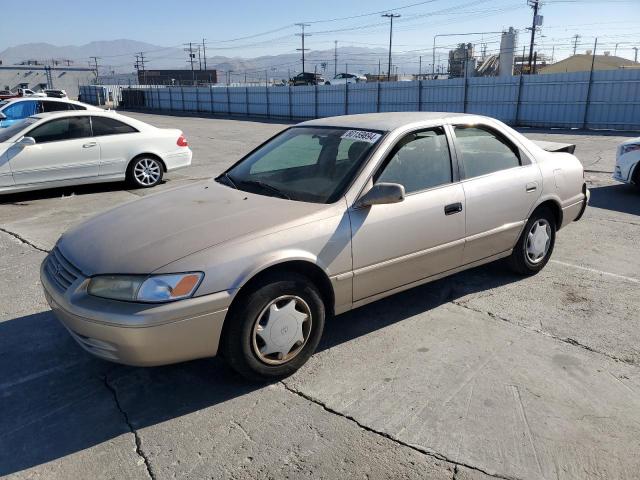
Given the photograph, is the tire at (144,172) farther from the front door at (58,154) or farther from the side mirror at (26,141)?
the side mirror at (26,141)

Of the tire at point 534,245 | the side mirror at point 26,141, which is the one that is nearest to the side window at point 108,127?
the side mirror at point 26,141

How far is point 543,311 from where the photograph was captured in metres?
4.25

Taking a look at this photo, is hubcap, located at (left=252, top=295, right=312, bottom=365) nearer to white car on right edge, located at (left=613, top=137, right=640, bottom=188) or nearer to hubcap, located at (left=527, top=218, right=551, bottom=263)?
hubcap, located at (left=527, top=218, right=551, bottom=263)

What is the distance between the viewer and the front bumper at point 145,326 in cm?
278

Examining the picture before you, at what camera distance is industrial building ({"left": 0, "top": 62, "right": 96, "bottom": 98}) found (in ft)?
231

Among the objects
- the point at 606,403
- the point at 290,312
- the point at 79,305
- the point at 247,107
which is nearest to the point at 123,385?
the point at 79,305

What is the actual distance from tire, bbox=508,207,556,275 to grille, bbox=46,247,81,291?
3.59m

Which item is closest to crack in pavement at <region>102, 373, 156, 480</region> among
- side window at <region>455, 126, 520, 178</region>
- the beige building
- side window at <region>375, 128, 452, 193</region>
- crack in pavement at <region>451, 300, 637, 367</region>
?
side window at <region>375, 128, 452, 193</region>

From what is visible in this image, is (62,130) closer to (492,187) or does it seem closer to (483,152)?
(483,152)

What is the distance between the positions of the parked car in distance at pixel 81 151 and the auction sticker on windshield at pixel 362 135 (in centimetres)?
650

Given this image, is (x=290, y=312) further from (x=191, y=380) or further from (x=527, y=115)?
(x=527, y=115)

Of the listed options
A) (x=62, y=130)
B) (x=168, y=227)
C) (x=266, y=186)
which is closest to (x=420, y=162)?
(x=266, y=186)

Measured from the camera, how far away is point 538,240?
4871 mm

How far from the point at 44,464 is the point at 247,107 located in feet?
122
